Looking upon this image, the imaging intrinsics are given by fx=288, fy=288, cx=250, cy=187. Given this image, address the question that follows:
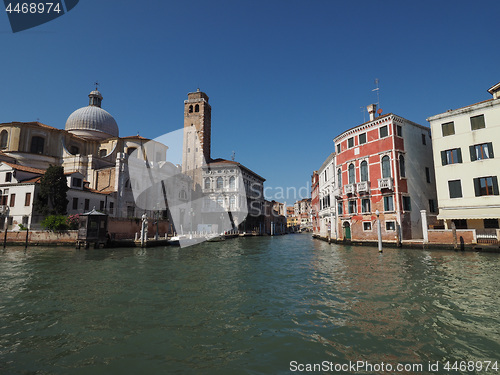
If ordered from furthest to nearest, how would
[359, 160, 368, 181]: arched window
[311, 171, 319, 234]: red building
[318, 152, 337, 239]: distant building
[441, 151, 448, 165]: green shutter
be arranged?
1. [311, 171, 319, 234]: red building
2. [318, 152, 337, 239]: distant building
3. [359, 160, 368, 181]: arched window
4. [441, 151, 448, 165]: green shutter

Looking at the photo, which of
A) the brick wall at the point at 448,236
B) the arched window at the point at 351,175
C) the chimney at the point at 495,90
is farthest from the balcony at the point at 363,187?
the chimney at the point at 495,90

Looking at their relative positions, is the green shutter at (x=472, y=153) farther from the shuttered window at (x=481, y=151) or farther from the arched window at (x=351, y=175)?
the arched window at (x=351, y=175)

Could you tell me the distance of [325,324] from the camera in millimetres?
A: 5621

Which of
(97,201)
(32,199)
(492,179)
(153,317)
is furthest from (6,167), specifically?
(492,179)

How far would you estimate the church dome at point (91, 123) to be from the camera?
4225 cm

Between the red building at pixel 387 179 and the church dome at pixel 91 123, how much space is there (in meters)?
35.6

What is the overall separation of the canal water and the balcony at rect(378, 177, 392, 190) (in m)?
12.6

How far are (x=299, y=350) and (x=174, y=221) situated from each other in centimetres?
4078

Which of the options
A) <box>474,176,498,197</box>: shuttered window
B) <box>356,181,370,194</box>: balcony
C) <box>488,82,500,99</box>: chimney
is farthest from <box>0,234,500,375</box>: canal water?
<box>488,82,500,99</box>: chimney

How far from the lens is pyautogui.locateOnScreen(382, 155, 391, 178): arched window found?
23.0 metres

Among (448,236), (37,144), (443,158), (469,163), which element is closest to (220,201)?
(37,144)

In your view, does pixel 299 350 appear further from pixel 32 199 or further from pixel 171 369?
pixel 32 199

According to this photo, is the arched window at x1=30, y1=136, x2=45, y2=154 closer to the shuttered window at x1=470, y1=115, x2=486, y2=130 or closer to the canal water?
the canal water

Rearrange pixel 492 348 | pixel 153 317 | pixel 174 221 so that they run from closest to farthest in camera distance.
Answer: pixel 492 348, pixel 153 317, pixel 174 221
